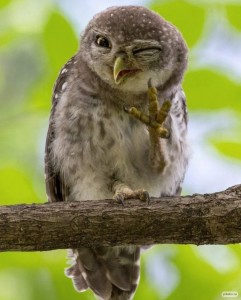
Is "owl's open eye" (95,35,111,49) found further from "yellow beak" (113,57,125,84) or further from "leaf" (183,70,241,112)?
"leaf" (183,70,241,112)

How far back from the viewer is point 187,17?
3070 millimetres

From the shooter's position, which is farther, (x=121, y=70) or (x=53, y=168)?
(x=53, y=168)

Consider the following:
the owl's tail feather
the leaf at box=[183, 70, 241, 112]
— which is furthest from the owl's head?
the owl's tail feather

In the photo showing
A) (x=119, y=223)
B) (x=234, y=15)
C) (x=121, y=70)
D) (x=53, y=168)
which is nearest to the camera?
(x=119, y=223)

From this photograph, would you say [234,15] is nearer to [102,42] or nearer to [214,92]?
[214,92]

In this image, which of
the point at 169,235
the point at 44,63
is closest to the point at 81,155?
the point at 44,63

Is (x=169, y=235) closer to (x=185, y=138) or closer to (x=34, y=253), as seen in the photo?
(x=34, y=253)

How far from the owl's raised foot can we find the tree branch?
0.49 m

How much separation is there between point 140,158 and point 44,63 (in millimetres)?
657

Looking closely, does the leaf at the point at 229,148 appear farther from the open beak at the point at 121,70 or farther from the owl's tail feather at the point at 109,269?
the owl's tail feather at the point at 109,269

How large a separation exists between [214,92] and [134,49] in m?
0.45

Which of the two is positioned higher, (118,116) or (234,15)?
(234,15)

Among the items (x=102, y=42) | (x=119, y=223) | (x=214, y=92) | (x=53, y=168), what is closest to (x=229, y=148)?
(x=214, y=92)

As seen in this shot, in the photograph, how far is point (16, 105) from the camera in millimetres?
3312
